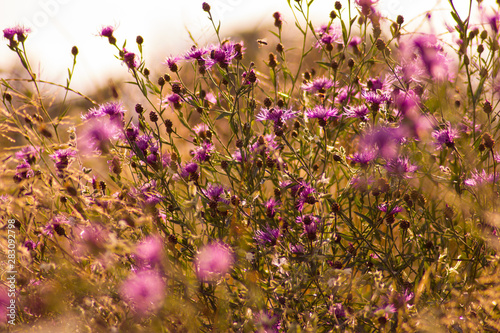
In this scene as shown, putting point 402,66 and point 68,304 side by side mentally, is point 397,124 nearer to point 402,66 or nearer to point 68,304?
point 402,66

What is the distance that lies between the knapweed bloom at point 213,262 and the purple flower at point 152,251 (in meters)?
0.07

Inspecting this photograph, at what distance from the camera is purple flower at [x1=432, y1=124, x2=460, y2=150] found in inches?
34.4

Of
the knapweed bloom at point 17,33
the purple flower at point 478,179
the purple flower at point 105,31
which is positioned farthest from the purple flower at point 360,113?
the knapweed bloom at point 17,33

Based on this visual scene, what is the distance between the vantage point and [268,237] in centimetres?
85

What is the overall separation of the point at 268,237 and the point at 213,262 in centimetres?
14

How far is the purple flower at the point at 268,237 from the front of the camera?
2.73 ft

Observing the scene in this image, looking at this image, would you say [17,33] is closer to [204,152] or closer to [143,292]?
[204,152]

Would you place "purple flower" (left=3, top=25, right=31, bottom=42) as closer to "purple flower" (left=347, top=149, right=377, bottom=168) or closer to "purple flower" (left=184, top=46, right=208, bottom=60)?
"purple flower" (left=184, top=46, right=208, bottom=60)

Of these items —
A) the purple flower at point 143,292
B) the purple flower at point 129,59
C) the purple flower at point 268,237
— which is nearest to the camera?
the purple flower at point 143,292

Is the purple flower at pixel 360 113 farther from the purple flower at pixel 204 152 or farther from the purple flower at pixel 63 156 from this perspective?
the purple flower at pixel 63 156

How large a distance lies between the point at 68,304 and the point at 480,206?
86 cm

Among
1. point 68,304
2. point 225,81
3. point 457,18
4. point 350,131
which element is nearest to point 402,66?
point 457,18

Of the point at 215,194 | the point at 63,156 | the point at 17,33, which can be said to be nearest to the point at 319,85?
the point at 215,194

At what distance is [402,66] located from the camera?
3.18ft
